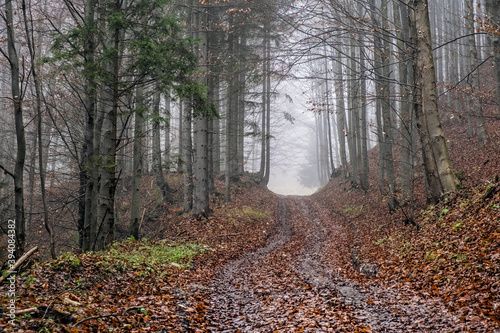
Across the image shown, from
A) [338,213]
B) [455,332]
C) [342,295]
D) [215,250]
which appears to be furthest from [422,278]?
[338,213]

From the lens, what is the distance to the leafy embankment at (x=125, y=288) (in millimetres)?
4676

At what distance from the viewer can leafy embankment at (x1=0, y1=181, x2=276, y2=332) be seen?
184 inches

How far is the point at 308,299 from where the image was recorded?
6754 millimetres

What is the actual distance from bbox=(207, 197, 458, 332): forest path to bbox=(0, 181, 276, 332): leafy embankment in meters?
0.56

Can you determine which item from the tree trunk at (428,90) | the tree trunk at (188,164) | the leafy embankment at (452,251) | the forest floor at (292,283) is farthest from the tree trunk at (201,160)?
the tree trunk at (428,90)

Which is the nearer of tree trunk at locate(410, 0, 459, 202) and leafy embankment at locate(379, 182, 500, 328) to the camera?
leafy embankment at locate(379, 182, 500, 328)

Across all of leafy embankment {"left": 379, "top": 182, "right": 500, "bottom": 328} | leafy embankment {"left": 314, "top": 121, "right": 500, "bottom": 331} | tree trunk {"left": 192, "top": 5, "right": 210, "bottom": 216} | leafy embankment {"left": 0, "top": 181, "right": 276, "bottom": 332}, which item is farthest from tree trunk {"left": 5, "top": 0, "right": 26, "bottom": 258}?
leafy embankment {"left": 379, "top": 182, "right": 500, "bottom": 328}

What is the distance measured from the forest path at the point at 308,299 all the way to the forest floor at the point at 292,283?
25mm

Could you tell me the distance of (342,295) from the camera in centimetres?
678

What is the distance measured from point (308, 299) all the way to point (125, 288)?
3.57 metres

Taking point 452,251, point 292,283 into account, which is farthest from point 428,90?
point 292,283

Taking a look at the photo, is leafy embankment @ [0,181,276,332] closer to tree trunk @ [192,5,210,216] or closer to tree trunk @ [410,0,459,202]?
tree trunk @ [192,5,210,216]

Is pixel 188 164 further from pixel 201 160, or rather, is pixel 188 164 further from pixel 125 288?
pixel 125 288

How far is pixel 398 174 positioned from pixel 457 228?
14.5m
